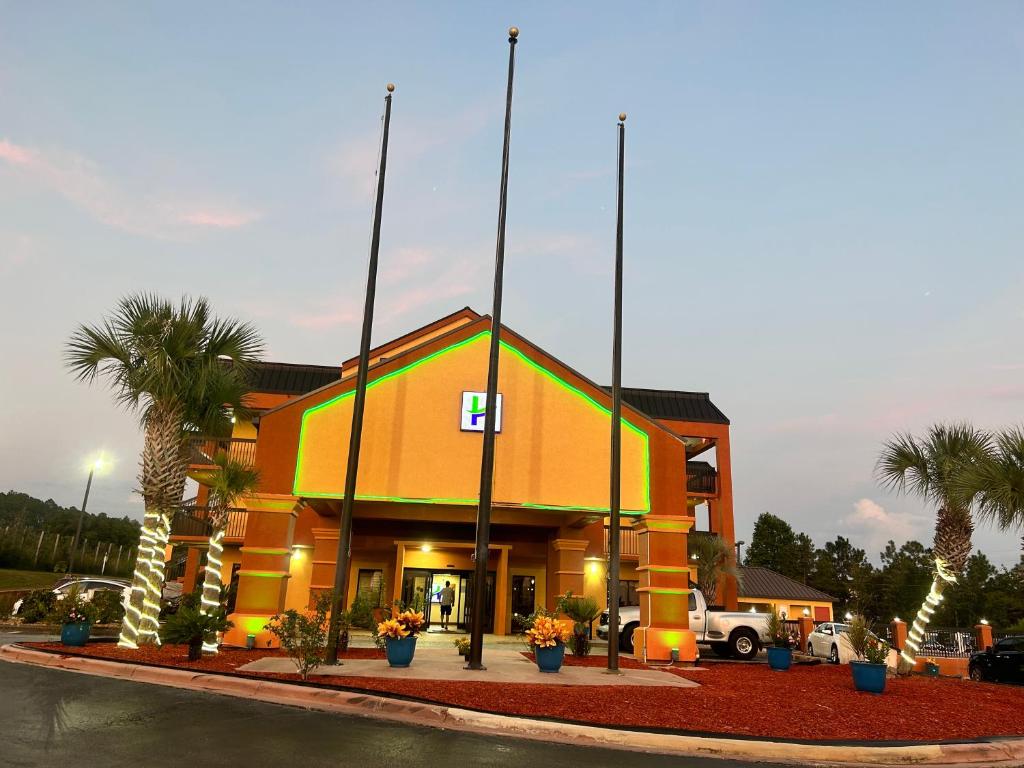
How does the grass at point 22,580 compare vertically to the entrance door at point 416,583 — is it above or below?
below

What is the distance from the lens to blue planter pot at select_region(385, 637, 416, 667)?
1413 cm

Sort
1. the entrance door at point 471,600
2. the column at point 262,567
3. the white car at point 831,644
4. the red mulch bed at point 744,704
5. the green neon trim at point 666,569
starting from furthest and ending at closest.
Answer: the entrance door at point 471,600 → the white car at point 831,644 → the green neon trim at point 666,569 → the column at point 262,567 → the red mulch bed at point 744,704

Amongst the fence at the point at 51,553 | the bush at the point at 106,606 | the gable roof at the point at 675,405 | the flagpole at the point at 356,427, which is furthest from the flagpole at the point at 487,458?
the fence at the point at 51,553

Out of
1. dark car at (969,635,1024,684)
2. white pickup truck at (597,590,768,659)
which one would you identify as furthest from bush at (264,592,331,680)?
dark car at (969,635,1024,684)

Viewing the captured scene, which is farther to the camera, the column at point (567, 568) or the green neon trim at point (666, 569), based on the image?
the column at point (567, 568)

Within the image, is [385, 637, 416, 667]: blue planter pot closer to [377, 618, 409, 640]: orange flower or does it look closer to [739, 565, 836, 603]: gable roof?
[377, 618, 409, 640]: orange flower

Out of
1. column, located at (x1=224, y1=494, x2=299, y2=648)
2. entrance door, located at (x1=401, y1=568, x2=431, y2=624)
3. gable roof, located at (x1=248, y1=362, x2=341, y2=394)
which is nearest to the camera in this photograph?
column, located at (x1=224, y1=494, x2=299, y2=648)

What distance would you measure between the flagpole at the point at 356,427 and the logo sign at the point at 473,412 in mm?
4076

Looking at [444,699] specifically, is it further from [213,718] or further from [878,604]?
[878,604]

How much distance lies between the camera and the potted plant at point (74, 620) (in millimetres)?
15695

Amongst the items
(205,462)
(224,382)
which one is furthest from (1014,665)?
(205,462)

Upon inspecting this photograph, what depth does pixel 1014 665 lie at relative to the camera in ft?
62.0

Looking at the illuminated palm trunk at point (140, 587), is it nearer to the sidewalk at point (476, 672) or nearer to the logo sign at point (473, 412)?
the sidewalk at point (476, 672)

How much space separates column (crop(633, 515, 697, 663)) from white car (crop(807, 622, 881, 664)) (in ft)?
21.2
